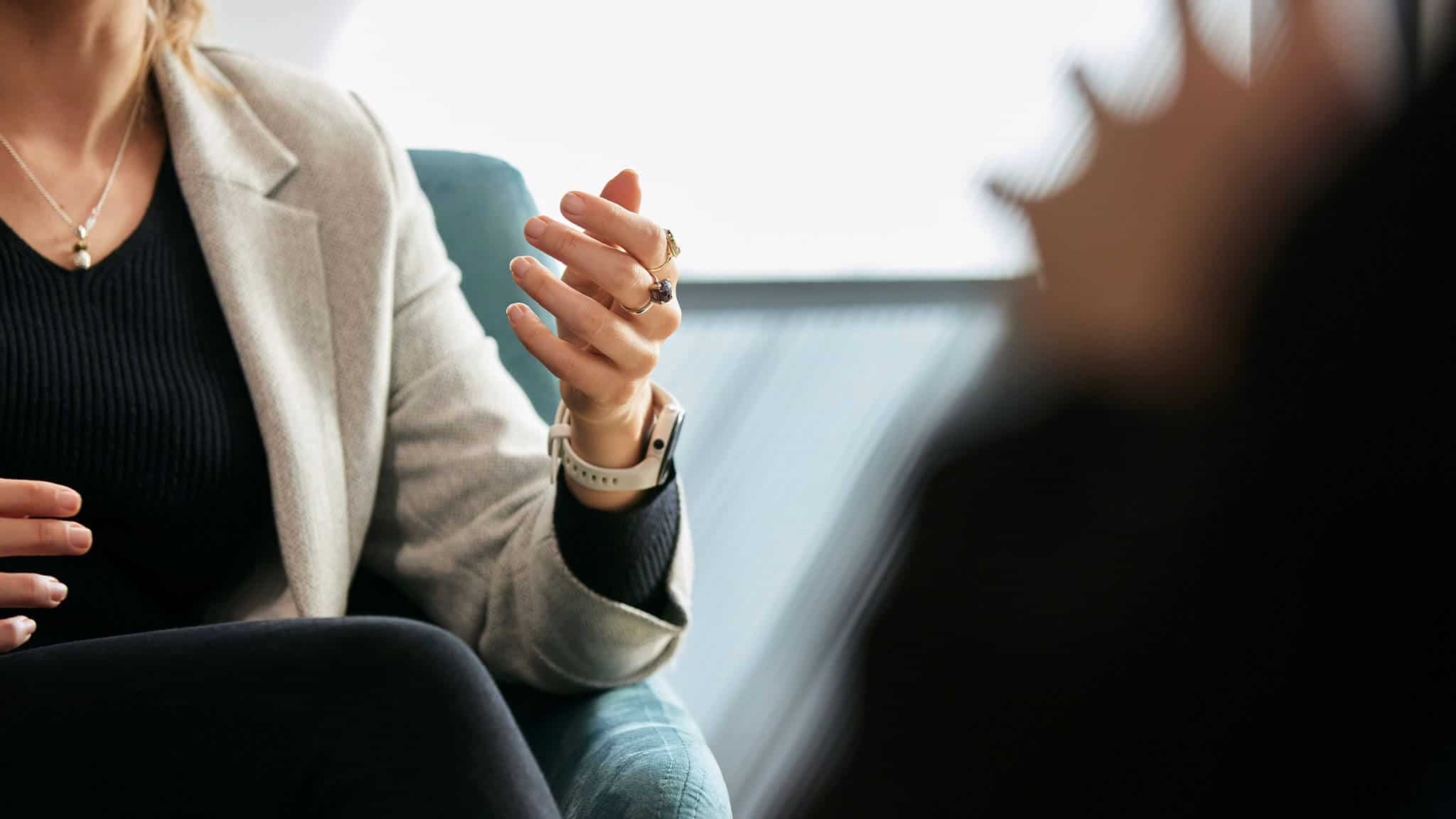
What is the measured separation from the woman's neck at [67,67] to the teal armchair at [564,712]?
28 cm

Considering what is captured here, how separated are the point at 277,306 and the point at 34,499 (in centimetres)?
27

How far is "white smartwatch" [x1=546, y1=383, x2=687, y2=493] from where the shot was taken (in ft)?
2.16

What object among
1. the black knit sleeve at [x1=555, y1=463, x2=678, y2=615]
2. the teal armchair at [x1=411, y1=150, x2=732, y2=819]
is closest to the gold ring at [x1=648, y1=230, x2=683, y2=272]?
the black knit sleeve at [x1=555, y1=463, x2=678, y2=615]

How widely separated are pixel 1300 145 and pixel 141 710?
1.47ft

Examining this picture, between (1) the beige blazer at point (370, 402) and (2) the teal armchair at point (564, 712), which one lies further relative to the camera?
(1) the beige blazer at point (370, 402)

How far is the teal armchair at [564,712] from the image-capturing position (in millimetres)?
603

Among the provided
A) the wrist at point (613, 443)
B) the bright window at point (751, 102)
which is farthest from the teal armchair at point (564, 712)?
the bright window at point (751, 102)

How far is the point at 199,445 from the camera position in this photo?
70cm

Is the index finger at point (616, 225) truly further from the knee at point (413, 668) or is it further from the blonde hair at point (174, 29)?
the blonde hair at point (174, 29)

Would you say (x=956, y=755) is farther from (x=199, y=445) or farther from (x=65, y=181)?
(x=65, y=181)

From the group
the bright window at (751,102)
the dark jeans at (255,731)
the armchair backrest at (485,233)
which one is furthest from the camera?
the bright window at (751,102)

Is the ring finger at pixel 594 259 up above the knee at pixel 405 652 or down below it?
above

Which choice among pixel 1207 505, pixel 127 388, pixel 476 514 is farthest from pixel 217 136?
pixel 1207 505

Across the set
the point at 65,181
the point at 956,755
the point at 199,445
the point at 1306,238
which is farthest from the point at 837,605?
the point at 65,181
